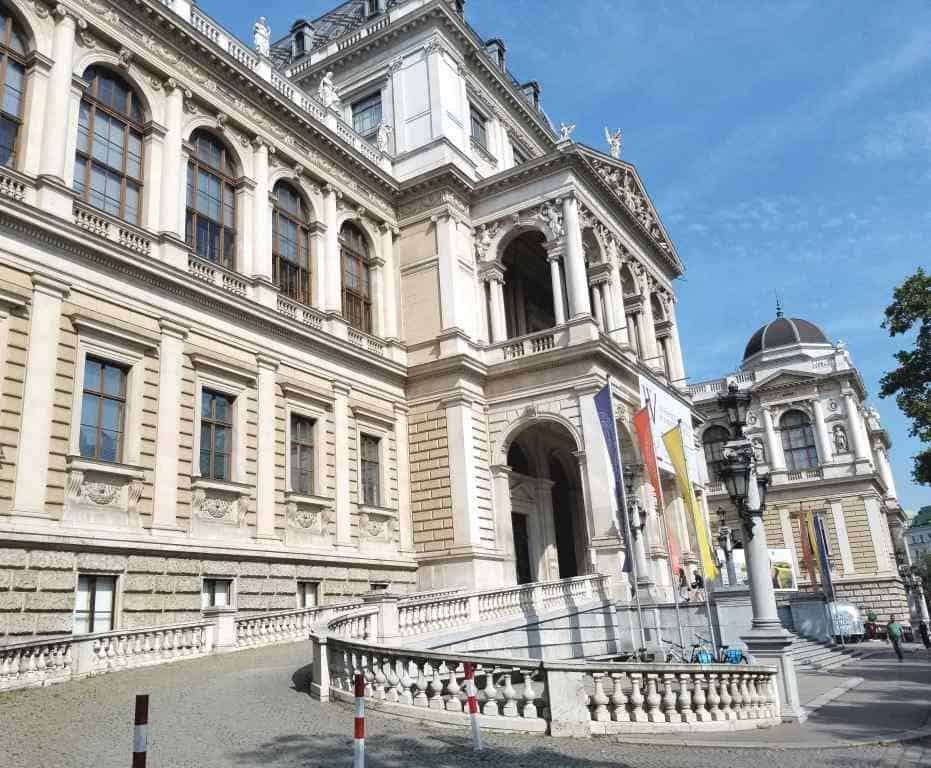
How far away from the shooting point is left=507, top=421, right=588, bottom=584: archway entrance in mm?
31438

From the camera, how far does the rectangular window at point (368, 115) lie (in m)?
33.9

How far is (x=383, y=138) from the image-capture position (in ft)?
105

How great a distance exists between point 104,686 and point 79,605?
4.26 m

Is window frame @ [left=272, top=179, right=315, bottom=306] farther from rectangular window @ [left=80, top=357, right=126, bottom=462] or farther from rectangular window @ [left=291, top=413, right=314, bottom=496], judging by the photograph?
rectangular window @ [left=80, top=357, right=126, bottom=462]

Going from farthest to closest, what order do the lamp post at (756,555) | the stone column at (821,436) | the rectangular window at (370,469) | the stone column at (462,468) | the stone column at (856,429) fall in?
1. the stone column at (821,436)
2. the stone column at (856,429)
3. the stone column at (462,468)
4. the rectangular window at (370,469)
5. the lamp post at (756,555)

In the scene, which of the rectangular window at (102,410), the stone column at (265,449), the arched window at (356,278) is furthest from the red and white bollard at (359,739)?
the arched window at (356,278)

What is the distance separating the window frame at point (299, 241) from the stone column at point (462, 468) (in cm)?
614

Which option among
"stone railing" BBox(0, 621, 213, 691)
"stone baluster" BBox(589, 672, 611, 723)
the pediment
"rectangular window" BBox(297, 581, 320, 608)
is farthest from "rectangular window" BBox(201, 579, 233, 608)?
the pediment

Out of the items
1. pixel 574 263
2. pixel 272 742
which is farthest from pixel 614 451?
pixel 272 742

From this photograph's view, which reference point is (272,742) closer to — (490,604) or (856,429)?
(490,604)

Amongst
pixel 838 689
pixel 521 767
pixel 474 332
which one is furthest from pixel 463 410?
pixel 521 767

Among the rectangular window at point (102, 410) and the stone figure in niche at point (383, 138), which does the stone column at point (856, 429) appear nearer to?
the stone figure in niche at point (383, 138)

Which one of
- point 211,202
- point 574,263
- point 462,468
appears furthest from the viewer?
point 574,263

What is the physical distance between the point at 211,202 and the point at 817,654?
23824 mm
